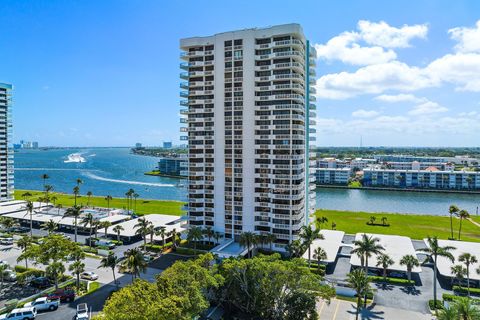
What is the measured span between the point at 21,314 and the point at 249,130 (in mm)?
42585

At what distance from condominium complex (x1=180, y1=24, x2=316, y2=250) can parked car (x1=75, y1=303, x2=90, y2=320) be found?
30.0m

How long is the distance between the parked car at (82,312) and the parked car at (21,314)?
4.54 meters

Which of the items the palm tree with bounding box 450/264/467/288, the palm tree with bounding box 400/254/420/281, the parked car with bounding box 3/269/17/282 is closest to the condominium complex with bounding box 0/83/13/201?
the parked car with bounding box 3/269/17/282

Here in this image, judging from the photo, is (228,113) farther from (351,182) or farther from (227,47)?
(351,182)

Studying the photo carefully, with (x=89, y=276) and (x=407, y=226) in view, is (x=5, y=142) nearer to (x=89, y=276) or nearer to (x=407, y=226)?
(x=89, y=276)

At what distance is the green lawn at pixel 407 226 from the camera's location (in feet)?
249

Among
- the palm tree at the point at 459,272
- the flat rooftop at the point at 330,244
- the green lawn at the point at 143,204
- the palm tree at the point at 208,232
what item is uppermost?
the palm tree at the point at 208,232

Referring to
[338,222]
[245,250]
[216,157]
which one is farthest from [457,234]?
[216,157]

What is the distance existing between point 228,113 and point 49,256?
36.9m

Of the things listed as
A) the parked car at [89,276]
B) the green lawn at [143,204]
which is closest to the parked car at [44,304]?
the parked car at [89,276]

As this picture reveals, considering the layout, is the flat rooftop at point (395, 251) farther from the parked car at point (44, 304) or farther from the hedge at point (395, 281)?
the parked car at point (44, 304)

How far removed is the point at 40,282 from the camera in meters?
45.5

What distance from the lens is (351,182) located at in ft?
571

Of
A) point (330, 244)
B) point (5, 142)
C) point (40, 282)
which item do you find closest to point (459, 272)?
point (330, 244)
